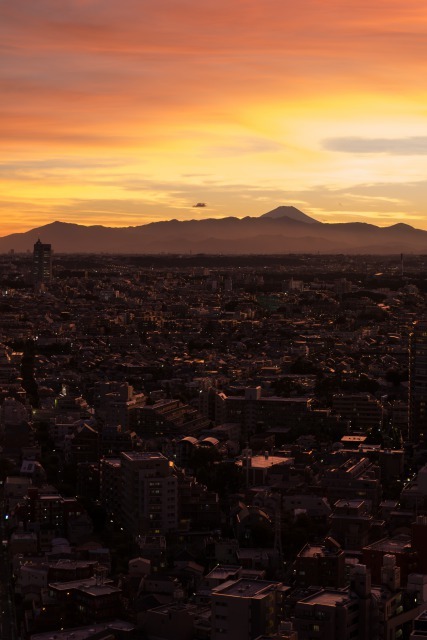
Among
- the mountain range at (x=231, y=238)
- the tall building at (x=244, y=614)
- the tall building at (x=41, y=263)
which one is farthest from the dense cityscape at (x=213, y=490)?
the mountain range at (x=231, y=238)

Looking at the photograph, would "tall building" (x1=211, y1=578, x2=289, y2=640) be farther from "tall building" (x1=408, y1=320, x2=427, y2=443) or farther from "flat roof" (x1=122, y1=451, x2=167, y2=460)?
"tall building" (x1=408, y1=320, x2=427, y2=443)

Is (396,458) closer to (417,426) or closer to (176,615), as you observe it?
(417,426)

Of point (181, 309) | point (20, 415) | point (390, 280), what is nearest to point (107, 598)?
point (20, 415)

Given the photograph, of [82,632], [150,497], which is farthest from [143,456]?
[82,632]

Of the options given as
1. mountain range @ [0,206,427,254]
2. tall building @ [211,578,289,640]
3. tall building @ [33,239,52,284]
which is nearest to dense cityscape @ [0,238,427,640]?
tall building @ [211,578,289,640]

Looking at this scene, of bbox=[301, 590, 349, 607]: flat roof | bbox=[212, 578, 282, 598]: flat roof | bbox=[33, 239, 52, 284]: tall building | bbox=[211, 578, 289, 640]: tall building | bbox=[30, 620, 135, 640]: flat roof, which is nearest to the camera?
bbox=[211, 578, 289, 640]: tall building

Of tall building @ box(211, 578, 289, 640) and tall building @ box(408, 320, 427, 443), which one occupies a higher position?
tall building @ box(408, 320, 427, 443)
